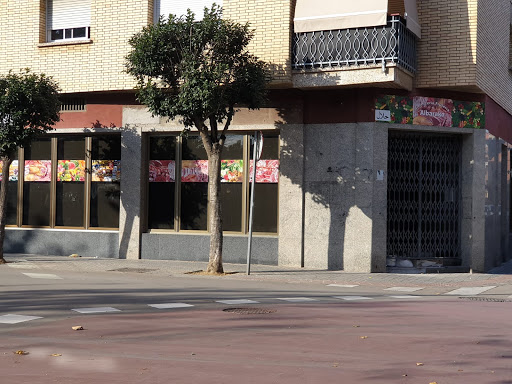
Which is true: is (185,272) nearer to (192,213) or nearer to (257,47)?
(192,213)

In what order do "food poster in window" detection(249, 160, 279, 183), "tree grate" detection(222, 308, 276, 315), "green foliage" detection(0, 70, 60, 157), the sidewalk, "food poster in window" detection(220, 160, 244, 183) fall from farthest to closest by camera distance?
"food poster in window" detection(220, 160, 244, 183), "food poster in window" detection(249, 160, 279, 183), "green foliage" detection(0, 70, 60, 157), the sidewalk, "tree grate" detection(222, 308, 276, 315)

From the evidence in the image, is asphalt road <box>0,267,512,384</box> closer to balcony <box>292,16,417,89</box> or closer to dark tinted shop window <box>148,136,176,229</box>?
balcony <box>292,16,417,89</box>

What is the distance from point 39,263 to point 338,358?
12262 millimetres

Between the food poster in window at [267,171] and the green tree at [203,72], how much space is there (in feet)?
A: 8.62

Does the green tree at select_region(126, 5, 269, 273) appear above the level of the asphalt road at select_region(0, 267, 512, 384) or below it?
above

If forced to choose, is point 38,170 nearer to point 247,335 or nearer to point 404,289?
point 404,289

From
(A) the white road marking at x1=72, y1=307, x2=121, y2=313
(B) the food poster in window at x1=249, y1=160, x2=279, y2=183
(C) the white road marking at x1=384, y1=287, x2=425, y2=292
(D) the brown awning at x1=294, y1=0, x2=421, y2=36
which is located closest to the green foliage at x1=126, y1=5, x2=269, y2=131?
(D) the brown awning at x1=294, y1=0, x2=421, y2=36

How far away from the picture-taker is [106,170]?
2039cm

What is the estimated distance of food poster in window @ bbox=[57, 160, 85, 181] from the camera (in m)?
20.6

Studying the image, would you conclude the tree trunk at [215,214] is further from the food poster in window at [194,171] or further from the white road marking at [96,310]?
the white road marking at [96,310]

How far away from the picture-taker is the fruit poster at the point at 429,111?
58.4 feet

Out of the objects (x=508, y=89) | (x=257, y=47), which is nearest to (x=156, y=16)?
(x=257, y=47)

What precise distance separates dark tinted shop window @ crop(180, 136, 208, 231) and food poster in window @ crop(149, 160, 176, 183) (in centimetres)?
28

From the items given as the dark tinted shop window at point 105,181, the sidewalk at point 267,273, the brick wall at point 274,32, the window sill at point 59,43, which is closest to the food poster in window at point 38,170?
the dark tinted shop window at point 105,181
